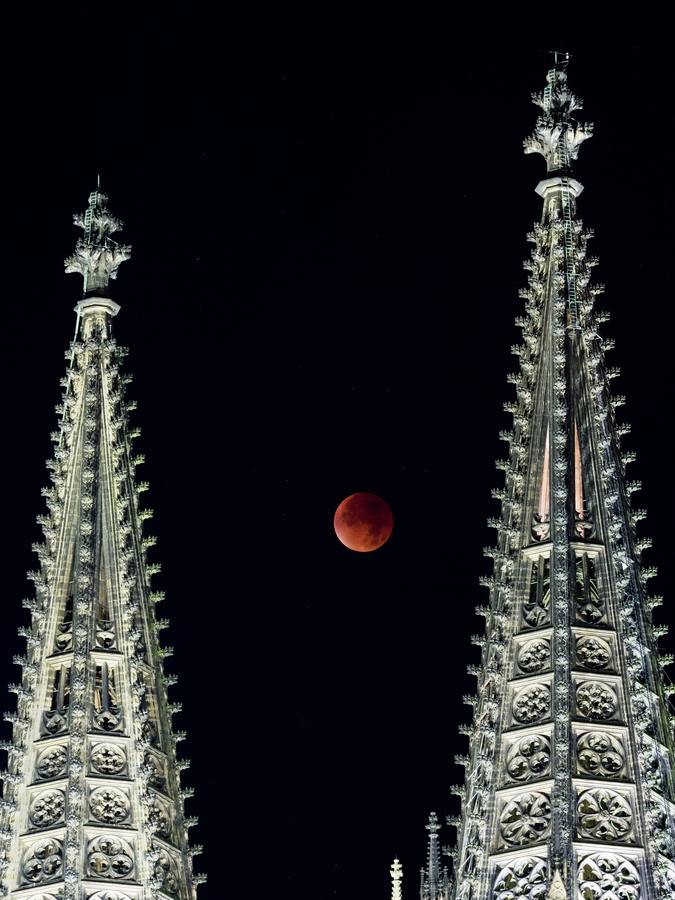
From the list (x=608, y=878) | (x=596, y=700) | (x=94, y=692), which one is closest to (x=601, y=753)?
(x=596, y=700)

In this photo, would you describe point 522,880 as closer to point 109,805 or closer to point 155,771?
point 155,771

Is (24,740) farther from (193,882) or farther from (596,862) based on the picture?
(596,862)

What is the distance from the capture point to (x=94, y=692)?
8169 centimetres

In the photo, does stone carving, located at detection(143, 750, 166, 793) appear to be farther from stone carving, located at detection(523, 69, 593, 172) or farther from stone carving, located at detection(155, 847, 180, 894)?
stone carving, located at detection(523, 69, 593, 172)

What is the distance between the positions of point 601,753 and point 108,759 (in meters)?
9.08

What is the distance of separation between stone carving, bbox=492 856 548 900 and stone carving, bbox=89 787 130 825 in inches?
286

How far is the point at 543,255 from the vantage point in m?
83.4

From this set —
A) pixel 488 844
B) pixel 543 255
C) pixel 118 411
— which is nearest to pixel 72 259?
pixel 118 411

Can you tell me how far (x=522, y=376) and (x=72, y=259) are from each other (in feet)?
31.2

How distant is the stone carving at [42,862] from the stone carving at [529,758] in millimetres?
8284

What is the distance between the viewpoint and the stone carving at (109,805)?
80.4 meters

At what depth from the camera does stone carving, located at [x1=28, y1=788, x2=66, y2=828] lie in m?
80.6

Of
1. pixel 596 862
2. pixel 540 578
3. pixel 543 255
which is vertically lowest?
pixel 596 862

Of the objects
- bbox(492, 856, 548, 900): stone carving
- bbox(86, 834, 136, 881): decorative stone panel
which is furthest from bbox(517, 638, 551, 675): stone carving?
bbox(86, 834, 136, 881): decorative stone panel
